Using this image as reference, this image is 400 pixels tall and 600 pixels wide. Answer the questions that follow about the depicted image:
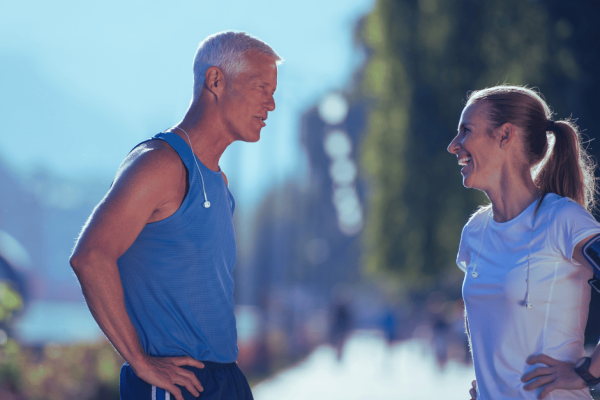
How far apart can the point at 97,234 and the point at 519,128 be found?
168 centimetres

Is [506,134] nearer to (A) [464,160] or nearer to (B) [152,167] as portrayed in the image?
(A) [464,160]

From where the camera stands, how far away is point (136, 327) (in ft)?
6.57

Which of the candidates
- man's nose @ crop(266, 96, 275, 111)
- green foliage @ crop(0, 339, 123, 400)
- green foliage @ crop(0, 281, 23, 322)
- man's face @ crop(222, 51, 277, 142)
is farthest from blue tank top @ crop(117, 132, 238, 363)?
green foliage @ crop(0, 339, 123, 400)

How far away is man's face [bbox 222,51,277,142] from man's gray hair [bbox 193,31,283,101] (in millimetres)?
23

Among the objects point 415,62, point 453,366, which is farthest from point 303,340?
point 415,62

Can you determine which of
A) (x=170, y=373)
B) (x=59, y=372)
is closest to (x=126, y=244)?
(x=170, y=373)

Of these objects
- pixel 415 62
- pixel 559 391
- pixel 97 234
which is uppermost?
pixel 415 62

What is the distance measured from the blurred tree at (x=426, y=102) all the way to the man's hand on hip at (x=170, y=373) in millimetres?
6436

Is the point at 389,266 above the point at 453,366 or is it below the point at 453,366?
above

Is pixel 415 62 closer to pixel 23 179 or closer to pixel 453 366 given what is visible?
pixel 23 179

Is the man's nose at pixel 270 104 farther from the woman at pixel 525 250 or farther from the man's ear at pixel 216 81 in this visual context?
the woman at pixel 525 250

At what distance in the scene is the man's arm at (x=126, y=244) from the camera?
69.8 inches

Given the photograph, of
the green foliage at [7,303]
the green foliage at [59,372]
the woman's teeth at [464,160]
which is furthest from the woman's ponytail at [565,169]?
the green foliage at [59,372]

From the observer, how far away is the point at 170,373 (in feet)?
6.24
